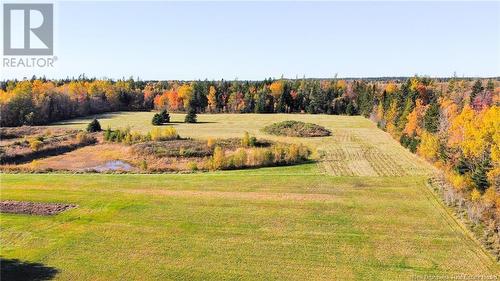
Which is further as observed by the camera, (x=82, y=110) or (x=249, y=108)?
(x=249, y=108)

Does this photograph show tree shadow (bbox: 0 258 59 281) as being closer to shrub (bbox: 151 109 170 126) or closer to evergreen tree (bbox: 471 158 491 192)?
evergreen tree (bbox: 471 158 491 192)

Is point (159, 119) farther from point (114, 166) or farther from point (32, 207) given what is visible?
point (32, 207)

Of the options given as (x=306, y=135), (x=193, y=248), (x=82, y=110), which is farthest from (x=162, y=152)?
(x=82, y=110)

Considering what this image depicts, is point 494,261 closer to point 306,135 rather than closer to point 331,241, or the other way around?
point 331,241

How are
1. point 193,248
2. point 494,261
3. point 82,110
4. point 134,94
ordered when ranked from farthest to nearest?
1. point 134,94
2. point 82,110
3. point 193,248
4. point 494,261

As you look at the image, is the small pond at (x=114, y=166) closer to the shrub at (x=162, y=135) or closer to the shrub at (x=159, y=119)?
the shrub at (x=162, y=135)

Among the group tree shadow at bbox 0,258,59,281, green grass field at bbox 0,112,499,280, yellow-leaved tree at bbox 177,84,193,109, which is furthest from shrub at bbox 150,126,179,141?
yellow-leaved tree at bbox 177,84,193,109
